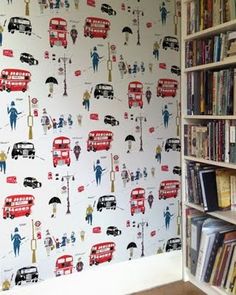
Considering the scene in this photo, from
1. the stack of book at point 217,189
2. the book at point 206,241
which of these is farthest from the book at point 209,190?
the book at point 206,241

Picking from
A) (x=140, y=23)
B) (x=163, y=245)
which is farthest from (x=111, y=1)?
(x=163, y=245)

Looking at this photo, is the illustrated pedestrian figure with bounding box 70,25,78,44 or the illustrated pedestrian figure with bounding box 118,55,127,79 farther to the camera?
the illustrated pedestrian figure with bounding box 118,55,127,79

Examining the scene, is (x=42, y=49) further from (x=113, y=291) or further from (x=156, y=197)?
(x=113, y=291)

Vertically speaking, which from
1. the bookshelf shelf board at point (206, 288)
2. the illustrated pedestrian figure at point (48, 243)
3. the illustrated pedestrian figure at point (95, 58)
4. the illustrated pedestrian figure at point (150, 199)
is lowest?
the bookshelf shelf board at point (206, 288)

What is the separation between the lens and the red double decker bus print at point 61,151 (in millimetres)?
2016

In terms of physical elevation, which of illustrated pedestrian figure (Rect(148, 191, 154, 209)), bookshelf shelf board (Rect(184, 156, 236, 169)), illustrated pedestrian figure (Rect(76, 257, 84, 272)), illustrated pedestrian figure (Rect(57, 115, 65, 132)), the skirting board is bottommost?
the skirting board

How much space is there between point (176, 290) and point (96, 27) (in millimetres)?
1748

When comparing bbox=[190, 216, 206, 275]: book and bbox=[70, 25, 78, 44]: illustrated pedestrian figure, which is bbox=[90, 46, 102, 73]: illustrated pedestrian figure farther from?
bbox=[190, 216, 206, 275]: book

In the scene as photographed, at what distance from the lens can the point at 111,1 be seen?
210cm

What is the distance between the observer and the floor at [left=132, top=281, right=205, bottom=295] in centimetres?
226

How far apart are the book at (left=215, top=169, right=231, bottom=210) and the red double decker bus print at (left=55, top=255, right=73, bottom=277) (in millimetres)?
979

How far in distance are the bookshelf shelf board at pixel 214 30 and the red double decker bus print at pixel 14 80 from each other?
41.8 inches

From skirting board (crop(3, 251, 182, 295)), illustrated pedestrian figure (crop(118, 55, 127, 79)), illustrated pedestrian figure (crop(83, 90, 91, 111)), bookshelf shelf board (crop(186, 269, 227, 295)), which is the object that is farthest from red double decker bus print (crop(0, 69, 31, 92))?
bookshelf shelf board (crop(186, 269, 227, 295))

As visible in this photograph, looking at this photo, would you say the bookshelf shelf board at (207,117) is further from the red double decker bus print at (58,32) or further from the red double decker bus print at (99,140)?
the red double decker bus print at (58,32)
